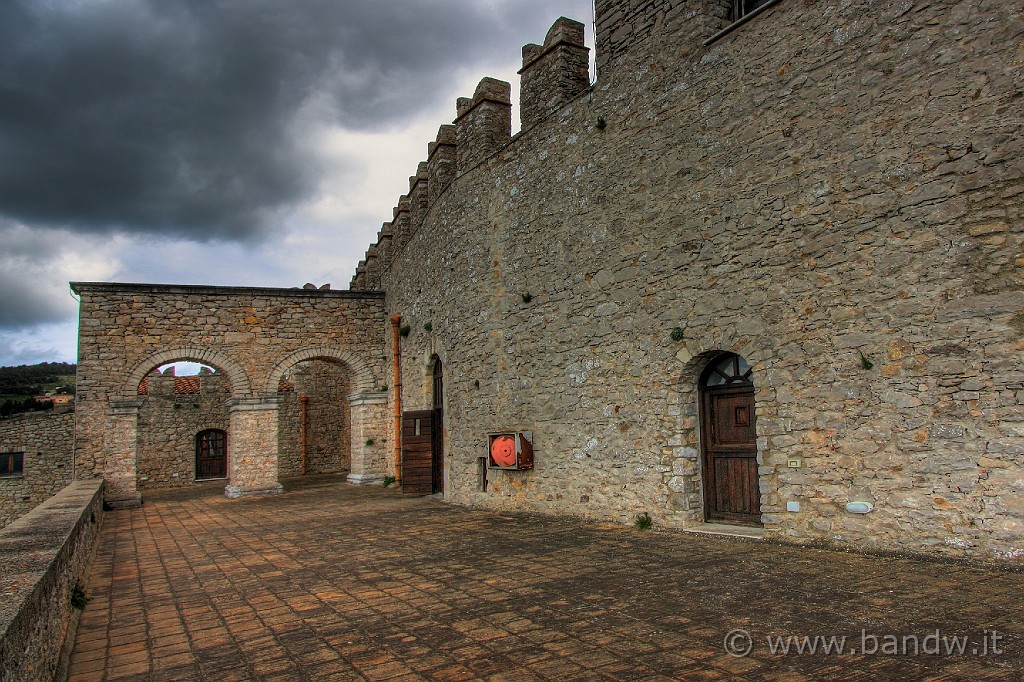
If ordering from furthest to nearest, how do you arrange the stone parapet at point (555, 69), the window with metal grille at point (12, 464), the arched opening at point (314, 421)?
the arched opening at point (314, 421), the window with metal grille at point (12, 464), the stone parapet at point (555, 69)

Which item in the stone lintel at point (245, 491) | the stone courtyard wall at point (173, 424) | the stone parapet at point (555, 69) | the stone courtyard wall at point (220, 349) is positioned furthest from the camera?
the stone courtyard wall at point (173, 424)

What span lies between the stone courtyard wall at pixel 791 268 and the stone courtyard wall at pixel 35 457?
17.8m

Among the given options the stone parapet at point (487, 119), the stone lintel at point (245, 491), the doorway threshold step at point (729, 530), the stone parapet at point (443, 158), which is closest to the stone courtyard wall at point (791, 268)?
the doorway threshold step at point (729, 530)

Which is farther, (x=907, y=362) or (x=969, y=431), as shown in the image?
(x=907, y=362)

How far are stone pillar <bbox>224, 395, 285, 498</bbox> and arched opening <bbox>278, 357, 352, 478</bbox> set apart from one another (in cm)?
613

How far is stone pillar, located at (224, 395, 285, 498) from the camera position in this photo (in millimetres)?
15461

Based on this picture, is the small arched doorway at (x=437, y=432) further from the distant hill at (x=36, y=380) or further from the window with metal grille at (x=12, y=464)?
the distant hill at (x=36, y=380)

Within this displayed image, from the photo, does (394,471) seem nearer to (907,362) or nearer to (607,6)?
(607,6)

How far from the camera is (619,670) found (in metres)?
3.50

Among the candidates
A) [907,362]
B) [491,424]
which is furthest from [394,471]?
[907,362]

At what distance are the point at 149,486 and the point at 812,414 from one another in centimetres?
2059

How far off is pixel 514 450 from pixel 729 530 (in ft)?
11.7

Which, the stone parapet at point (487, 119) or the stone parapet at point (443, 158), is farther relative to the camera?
the stone parapet at point (443, 158)

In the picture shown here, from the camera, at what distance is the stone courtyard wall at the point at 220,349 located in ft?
47.9
